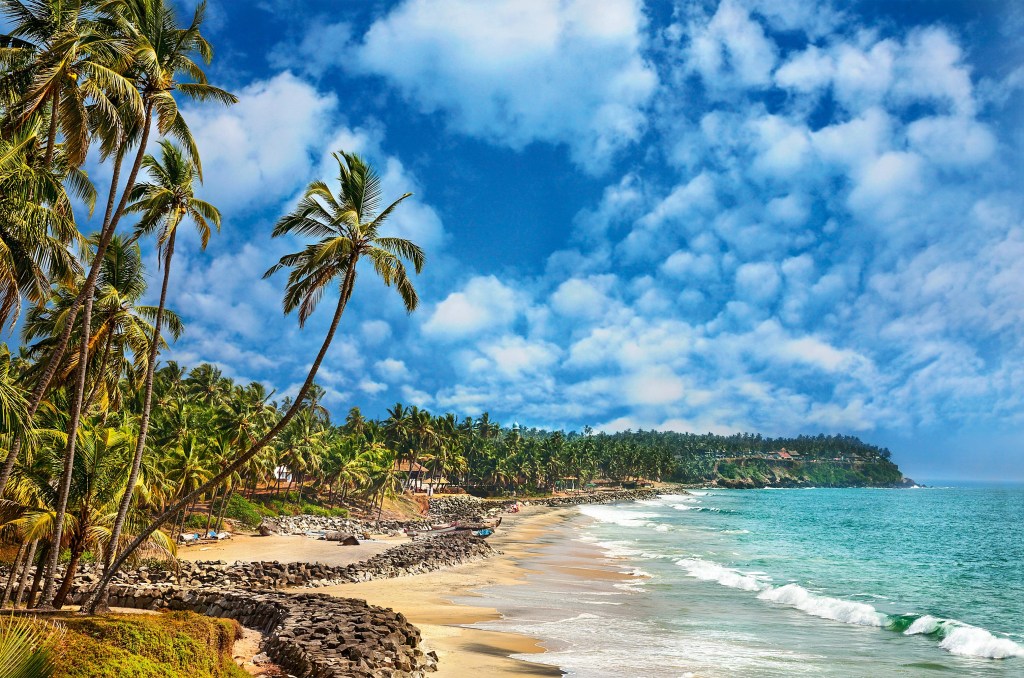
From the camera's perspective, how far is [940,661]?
2020 cm

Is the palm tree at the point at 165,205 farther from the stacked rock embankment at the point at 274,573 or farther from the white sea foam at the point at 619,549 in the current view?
the white sea foam at the point at 619,549

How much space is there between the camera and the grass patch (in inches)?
320

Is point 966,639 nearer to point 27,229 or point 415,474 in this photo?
point 27,229

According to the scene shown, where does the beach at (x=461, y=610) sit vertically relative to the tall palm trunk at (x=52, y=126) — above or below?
below

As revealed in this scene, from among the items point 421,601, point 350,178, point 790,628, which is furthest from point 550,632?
point 350,178

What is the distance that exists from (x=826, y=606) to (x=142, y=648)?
28513 mm

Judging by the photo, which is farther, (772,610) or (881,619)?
(772,610)

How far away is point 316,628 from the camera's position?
16.3 metres

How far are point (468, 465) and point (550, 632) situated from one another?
103 meters

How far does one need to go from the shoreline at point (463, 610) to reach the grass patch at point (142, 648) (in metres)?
6.83

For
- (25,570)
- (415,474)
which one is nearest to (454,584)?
(25,570)

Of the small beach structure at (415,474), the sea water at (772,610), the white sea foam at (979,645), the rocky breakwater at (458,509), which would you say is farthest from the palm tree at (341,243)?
the small beach structure at (415,474)

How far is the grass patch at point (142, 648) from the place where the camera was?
8.12 meters

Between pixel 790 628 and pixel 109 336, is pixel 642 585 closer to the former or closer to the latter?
pixel 790 628
